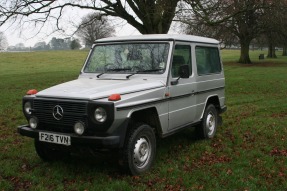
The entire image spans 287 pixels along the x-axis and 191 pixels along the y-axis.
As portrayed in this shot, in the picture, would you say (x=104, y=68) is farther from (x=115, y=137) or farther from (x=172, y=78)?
(x=115, y=137)

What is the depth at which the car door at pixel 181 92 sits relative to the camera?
603 centimetres

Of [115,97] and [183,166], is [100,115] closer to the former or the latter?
[115,97]

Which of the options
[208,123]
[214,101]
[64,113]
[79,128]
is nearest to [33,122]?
[64,113]

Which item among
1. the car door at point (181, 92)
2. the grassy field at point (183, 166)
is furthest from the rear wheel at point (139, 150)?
the car door at point (181, 92)

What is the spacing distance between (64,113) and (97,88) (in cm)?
60

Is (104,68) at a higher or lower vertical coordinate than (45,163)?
higher

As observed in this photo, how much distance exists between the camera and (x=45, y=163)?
5.92 metres

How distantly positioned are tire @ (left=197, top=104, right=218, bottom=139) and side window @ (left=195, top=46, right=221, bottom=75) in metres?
0.78

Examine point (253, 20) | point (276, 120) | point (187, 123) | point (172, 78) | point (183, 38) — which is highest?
point (253, 20)

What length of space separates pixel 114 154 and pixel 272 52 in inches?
2206

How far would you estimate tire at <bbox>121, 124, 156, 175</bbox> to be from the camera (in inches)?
200

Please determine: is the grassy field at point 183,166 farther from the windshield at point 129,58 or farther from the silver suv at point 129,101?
the windshield at point 129,58

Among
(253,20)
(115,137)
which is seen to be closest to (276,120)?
(115,137)

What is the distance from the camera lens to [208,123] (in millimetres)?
7473
